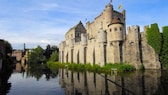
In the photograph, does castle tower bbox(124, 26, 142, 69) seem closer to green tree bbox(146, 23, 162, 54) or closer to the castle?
the castle

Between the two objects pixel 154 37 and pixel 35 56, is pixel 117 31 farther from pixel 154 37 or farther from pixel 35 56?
Result: pixel 35 56

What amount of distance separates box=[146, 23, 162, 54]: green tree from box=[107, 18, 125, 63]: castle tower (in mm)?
4889

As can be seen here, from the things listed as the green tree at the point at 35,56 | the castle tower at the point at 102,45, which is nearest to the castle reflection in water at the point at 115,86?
the castle tower at the point at 102,45

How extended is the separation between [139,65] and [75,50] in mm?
18735

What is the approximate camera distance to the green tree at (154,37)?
112 feet

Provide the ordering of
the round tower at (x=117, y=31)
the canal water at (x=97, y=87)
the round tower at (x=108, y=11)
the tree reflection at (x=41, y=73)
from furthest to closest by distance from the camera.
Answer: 1. the round tower at (x=108, y=11)
2. the round tower at (x=117, y=31)
3. the tree reflection at (x=41, y=73)
4. the canal water at (x=97, y=87)

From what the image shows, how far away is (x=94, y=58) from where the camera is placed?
3909cm

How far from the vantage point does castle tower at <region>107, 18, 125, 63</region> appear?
34375 mm

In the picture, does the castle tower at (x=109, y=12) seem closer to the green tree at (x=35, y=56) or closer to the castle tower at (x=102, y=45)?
the castle tower at (x=102, y=45)

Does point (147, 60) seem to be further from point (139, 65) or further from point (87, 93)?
point (87, 93)

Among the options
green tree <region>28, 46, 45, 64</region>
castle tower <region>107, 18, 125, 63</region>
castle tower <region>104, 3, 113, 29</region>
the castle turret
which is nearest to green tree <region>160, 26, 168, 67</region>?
castle tower <region>107, 18, 125, 63</region>

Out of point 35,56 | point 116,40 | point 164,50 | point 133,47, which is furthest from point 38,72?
point 35,56

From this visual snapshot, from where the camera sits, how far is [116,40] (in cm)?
3441

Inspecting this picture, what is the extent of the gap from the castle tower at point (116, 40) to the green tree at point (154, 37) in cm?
489
